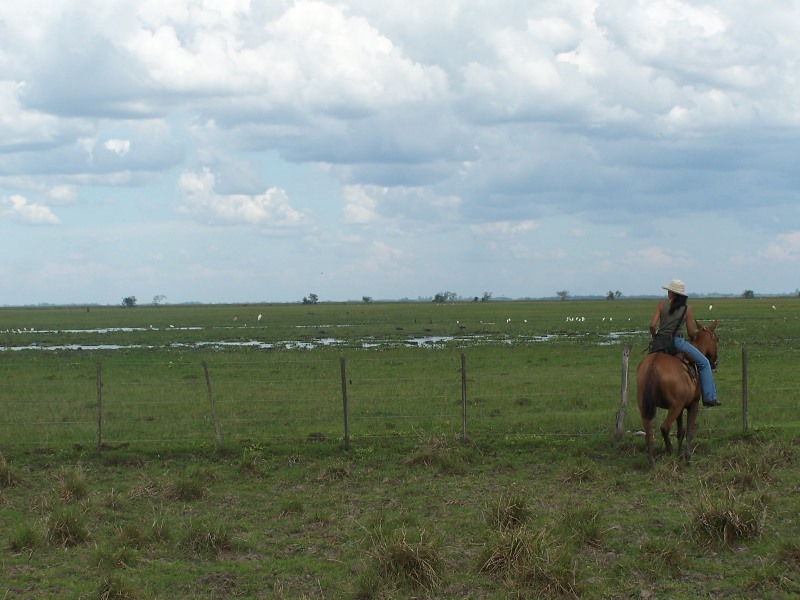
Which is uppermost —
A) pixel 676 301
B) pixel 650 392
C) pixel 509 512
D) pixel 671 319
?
pixel 676 301

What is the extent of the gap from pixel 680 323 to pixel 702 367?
88 cm

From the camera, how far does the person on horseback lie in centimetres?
1330

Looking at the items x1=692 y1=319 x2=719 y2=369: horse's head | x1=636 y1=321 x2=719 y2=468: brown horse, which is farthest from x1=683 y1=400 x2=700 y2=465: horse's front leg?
x1=692 y1=319 x2=719 y2=369: horse's head

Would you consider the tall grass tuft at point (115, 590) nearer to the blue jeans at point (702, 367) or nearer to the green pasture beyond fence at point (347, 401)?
the green pasture beyond fence at point (347, 401)

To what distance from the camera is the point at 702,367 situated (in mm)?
13594

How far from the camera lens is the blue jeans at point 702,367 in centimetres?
1348

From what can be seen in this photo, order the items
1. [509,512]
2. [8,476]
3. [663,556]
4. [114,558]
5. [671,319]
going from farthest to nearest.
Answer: [671,319] → [8,476] → [509,512] → [114,558] → [663,556]

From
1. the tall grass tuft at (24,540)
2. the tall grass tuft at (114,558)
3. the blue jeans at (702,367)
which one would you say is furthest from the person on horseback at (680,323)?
the tall grass tuft at (24,540)

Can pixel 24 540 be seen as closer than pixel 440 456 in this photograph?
Yes

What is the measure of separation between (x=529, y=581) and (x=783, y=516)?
3737 millimetres

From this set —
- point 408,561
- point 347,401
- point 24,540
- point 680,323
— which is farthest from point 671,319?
point 24,540

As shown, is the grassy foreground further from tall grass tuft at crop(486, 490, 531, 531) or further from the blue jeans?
the blue jeans

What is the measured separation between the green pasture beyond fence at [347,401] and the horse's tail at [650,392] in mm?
1133

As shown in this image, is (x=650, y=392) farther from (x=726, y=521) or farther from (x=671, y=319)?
(x=726, y=521)
